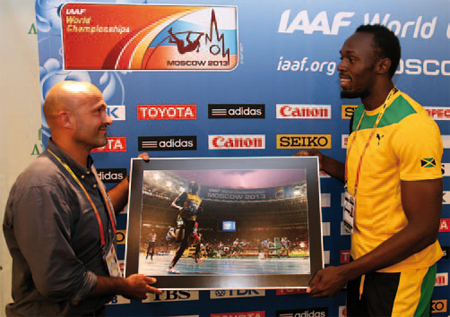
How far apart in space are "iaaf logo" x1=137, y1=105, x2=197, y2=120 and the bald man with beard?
0.74m

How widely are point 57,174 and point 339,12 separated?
7.13ft

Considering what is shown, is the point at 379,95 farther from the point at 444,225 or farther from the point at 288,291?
the point at 288,291

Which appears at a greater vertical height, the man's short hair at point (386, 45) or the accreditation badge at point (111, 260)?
the man's short hair at point (386, 45)

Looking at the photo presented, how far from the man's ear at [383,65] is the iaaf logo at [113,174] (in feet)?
5.79

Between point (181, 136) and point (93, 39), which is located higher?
point (93, 39)

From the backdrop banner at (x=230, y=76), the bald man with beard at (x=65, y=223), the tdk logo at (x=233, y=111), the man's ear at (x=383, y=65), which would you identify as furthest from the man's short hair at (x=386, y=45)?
the bald man with beard at (x=65, y=223)

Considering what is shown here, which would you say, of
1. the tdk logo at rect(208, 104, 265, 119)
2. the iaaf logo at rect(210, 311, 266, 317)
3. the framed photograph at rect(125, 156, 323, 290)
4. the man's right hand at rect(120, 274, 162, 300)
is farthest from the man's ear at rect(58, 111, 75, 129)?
the iaaf logo at rect(210, 311, 266, 317)

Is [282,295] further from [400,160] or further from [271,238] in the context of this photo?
[400,160]

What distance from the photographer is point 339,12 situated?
7.80 ft

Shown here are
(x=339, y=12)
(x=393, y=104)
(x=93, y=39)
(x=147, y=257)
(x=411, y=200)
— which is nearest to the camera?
(x=411, y=200)

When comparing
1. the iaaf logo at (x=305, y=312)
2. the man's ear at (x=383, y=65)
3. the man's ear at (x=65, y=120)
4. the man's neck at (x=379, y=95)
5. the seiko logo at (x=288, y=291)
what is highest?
the man's ear at (x=383, y=65)

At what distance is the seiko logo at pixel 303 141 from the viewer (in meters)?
2.42

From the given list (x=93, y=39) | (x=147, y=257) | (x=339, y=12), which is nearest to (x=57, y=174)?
(x=147, y=257)

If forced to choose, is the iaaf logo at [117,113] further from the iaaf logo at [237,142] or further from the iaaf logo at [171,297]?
the iaaf logo at [171,297]
